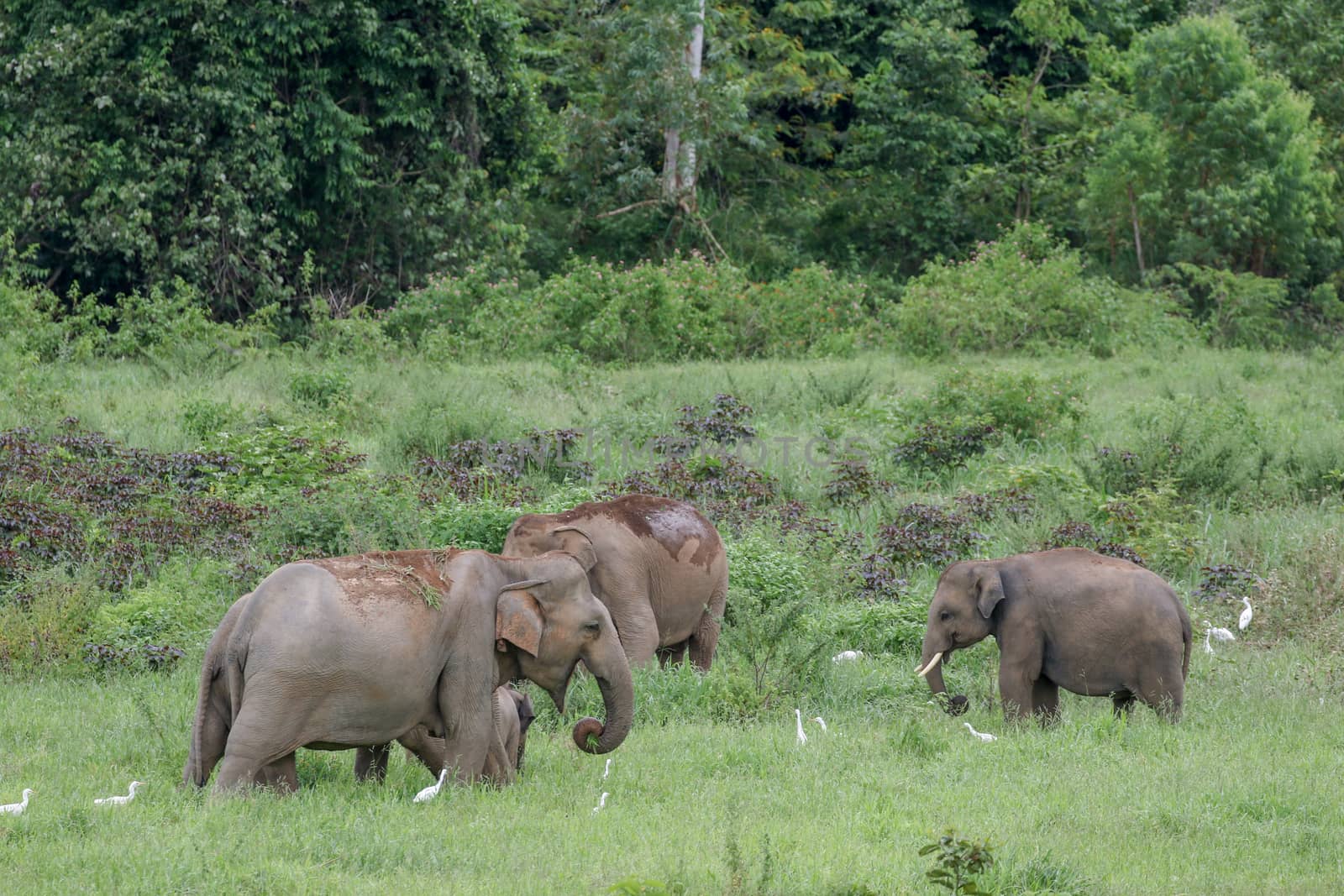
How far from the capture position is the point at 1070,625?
9.20 meters

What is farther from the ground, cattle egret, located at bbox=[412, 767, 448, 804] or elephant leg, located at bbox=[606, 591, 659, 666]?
cattle egret, located at bbox=[412, 767, 448, 804]

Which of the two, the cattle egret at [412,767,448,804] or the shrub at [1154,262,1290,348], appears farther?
the shrub at [1154,262,1290,348]

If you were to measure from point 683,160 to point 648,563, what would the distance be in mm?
22707

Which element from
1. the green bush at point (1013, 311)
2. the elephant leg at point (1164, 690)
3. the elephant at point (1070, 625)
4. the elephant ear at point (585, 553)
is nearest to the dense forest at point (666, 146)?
the green bush at point (1013, 311)

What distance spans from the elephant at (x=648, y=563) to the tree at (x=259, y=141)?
15.5 meters

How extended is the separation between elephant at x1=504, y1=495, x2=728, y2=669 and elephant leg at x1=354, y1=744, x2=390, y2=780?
1.55 meters

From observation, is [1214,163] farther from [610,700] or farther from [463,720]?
[463,720]

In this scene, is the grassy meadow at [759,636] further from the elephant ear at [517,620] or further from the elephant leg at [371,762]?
the elephant ear at [517,620]

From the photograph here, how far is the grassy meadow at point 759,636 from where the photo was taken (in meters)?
6.46

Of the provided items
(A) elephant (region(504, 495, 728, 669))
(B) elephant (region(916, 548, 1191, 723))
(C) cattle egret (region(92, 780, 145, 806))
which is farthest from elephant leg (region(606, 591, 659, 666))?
(C) cattle egret (region(92, 780, 145, 806))

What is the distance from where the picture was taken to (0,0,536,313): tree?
23.5m

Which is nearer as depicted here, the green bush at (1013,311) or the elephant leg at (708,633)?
the elephant leg at (708,633)

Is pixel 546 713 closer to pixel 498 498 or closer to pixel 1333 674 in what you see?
pixel 498 498

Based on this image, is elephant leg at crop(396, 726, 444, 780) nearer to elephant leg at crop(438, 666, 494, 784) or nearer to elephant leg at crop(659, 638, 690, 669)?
elephant leg at crop(438, 666, 494, 784)
